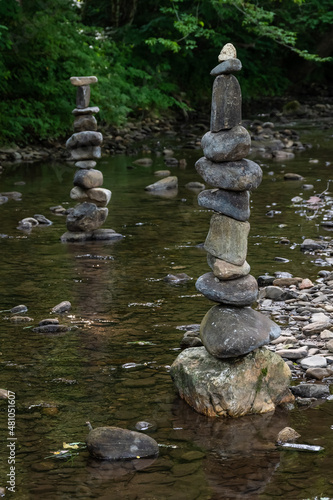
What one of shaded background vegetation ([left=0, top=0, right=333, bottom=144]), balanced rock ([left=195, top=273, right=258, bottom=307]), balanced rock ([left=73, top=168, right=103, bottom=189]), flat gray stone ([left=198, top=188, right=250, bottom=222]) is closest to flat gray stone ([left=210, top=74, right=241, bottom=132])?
flat gray stone ([left=198, top=188, right=250, bottom=222])

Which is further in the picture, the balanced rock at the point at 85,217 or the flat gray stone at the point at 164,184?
the flat gray stone at the point at 164,184

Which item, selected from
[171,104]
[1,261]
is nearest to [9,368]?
[1,261]

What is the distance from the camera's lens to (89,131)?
12.8 m

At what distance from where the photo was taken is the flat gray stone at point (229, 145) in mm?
6457

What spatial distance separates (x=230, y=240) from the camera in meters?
6.59

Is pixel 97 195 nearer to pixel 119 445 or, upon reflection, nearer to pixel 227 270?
pixel 227 270

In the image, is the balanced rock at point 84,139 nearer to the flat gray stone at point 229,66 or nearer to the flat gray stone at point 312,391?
the flat gray stone at point 229,66

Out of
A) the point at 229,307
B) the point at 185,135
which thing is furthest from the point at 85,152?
Answer: the point at 185,135

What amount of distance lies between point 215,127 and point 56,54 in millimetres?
18069

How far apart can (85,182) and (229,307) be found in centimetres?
645

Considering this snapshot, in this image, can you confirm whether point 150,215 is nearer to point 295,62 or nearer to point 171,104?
point 171,104

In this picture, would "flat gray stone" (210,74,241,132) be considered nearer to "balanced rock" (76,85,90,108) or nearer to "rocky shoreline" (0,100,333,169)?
"balanced rock" (76,85,90,108)

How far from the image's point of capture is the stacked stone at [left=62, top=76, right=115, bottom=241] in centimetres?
1265

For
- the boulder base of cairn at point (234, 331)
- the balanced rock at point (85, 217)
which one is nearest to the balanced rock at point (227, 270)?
the boulder base of cairn at point (234, 331)
